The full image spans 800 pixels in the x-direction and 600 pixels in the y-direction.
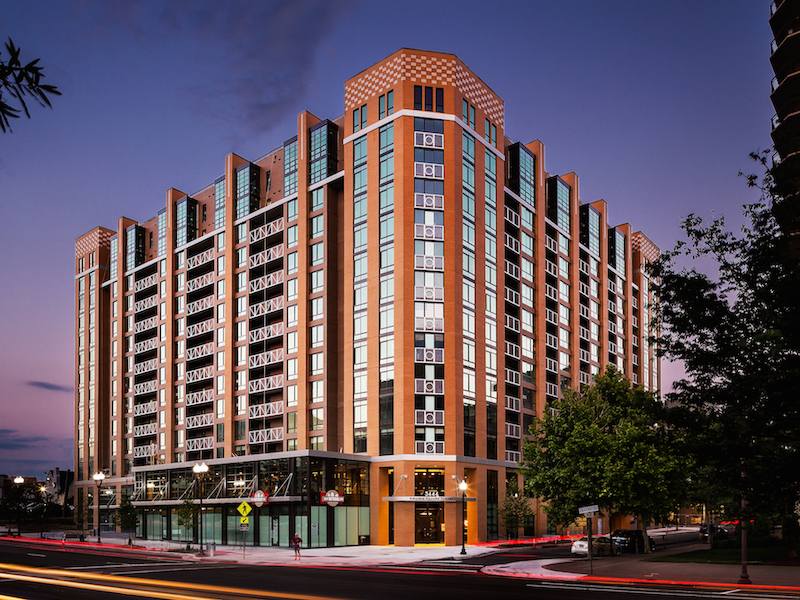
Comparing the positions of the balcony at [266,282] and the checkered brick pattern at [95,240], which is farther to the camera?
the checkered brick pattern at [95,240]

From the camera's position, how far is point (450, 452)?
64.1 metres

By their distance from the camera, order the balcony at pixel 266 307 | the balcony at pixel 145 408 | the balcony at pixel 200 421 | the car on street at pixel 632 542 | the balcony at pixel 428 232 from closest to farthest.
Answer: the car on street at pixel 632 542
the balcony at pixel 428 232
the balcony at pixel 266 307
the balcony at pixel 200 421
the balcony at pixel 145 408

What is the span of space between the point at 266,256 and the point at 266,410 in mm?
16460

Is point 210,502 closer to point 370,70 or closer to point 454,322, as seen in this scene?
point 454,322

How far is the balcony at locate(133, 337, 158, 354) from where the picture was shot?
317ft

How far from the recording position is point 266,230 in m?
80.1

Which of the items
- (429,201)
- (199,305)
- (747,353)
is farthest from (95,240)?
(747,353)

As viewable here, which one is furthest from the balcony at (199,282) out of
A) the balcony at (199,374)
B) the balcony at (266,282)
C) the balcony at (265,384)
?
the balcony at (265,384)

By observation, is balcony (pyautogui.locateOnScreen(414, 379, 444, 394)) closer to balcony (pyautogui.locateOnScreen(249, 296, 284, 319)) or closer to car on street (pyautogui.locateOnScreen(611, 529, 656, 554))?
balcony (pyautogui.locateOnScreen(249, 296, 284, 319))

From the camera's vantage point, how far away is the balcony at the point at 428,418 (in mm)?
64375

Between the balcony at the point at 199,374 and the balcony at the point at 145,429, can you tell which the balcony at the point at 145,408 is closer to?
the balcony at the point at 145,429

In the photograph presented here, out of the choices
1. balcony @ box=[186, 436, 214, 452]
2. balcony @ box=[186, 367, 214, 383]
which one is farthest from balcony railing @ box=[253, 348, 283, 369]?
balcony @ box=[186, 436, 214, 452]

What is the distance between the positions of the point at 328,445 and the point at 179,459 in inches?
1177

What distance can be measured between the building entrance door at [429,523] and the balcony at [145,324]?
165ft
